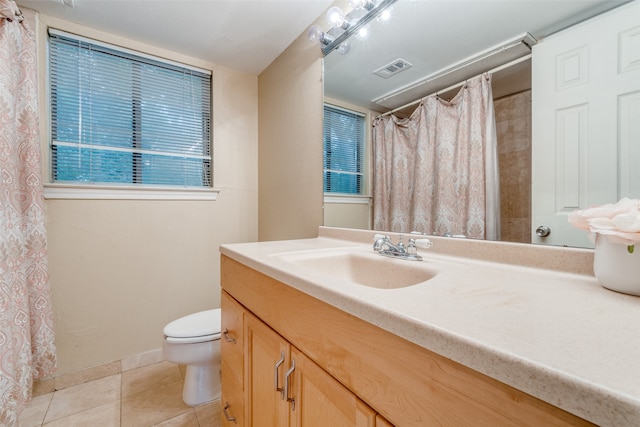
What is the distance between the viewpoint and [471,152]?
944mm

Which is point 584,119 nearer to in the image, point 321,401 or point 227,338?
point 321,401

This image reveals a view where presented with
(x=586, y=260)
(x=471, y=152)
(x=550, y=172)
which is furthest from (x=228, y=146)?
(x=586, y=260)

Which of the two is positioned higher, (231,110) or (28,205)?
(231,110)

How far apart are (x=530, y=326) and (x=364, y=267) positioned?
0.67 m

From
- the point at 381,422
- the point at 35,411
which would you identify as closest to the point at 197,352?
the point at 35,411

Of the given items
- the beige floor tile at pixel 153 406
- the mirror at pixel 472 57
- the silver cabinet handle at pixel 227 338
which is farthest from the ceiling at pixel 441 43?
the beige floor tile at pixel 153 406

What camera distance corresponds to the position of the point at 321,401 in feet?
1.97

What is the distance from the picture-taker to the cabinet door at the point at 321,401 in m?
0.51

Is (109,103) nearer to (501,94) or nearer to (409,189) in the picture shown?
(409,189)

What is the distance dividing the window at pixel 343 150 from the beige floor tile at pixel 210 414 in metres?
1.34

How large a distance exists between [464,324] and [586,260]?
544 millimetres

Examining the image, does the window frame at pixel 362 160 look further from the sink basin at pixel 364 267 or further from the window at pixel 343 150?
the sink basin at pixel 364 267

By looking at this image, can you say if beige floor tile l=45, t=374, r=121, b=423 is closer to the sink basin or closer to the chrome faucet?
the sink basin

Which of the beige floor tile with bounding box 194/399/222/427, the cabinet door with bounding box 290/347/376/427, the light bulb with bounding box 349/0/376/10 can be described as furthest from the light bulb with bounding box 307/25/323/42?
the beige floor tile with bounding box 194/399/222/427
